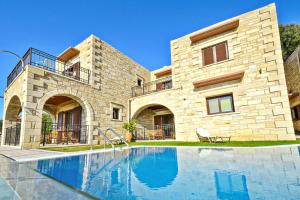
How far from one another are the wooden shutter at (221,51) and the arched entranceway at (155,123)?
6222mm

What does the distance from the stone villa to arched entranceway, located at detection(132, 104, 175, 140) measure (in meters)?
0.16

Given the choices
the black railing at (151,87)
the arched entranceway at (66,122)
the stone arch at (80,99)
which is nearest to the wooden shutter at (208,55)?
the black railing at (151,87)

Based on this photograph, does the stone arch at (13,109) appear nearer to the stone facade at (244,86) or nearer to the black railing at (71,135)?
the black railing at (71,135)

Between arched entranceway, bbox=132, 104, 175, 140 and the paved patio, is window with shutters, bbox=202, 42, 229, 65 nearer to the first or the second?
arched entranceway, bbox=132, 104, 175, 140

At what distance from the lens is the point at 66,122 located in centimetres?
1312

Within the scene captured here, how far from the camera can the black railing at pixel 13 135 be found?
884 cm

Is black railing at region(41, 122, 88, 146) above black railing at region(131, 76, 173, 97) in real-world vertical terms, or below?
below

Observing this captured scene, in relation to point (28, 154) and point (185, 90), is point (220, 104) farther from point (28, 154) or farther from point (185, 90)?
point (28, 154)

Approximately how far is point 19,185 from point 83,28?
43.1 ft

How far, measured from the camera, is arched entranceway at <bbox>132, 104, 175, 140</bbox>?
14.4m

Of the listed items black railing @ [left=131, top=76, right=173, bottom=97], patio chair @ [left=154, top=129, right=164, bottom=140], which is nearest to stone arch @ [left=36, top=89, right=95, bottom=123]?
black railing @ [left=131, top=76, right=173, bottom=97]

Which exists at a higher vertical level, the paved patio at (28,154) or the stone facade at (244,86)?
the stone facade at (244,86)

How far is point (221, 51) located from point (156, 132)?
845 cm

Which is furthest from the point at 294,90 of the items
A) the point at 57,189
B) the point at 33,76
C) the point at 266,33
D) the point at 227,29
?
the point at 33,76
